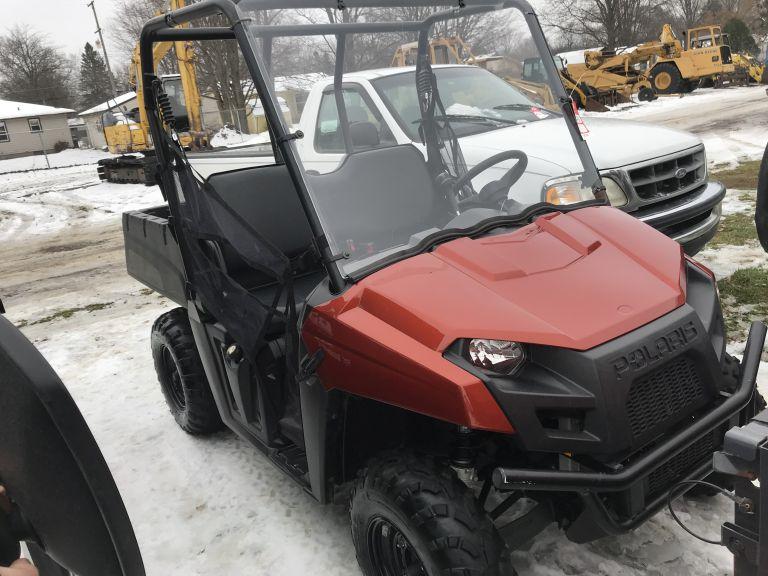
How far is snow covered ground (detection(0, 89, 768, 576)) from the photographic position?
265cm

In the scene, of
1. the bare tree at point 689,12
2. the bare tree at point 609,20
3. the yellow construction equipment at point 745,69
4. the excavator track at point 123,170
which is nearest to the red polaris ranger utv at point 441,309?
the excavator track at point 123,170

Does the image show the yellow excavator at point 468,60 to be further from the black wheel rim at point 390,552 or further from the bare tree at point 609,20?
the bare tree at point 609,20

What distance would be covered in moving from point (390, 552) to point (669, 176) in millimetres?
4162

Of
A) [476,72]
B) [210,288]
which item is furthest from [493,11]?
[210,288]

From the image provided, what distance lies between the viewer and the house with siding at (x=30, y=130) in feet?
156

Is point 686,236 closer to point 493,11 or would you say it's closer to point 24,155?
point 493,11

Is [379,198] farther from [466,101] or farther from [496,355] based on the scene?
[496,355]

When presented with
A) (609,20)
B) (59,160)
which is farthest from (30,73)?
(609,20)

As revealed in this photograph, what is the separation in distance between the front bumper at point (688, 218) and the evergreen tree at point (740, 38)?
4222cm

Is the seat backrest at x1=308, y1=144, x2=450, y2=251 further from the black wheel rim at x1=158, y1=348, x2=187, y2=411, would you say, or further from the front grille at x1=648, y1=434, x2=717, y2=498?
the black wheel rim at x1=158, y1=348, x2=187, y2=411

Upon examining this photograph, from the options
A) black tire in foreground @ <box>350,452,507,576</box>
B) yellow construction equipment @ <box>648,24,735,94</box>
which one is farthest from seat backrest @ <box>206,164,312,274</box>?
yellow construction equipment @ <box>648,24,735,94</box>

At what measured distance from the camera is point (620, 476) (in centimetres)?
187

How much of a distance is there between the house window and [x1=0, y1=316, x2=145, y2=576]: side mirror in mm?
55195

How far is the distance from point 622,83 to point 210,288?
2668 cm
